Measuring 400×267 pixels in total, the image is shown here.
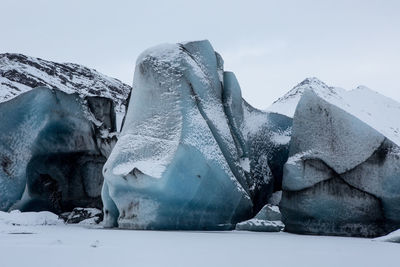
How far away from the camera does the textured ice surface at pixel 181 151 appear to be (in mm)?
6488

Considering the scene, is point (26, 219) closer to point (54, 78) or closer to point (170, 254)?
point (170, 254)

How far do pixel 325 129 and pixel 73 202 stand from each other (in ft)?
19.4

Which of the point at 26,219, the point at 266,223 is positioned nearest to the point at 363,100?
the point at 266,223

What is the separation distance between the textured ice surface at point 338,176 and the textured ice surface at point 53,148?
4.22m

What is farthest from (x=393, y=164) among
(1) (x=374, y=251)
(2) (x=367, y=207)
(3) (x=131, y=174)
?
(3) (x=131, y=174)

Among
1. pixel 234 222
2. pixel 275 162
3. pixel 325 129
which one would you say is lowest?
pixel 234 222

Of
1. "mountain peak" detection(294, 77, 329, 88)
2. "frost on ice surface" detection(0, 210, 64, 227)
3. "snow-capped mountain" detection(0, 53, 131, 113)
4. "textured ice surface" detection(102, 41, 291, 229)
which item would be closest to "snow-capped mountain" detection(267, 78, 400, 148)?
"mountain peak" detection(294, 77, 329, 88)

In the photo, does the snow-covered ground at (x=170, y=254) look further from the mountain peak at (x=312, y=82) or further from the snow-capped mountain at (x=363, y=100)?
the mountain peak at (x=312, y=82)

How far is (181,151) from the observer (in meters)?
6.52

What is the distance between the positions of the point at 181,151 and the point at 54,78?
97.7ft

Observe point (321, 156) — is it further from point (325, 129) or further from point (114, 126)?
point (114, 126)

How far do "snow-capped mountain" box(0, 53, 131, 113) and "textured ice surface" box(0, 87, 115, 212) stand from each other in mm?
18720

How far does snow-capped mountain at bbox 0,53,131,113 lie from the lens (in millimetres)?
29847

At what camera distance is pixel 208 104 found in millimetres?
7641
